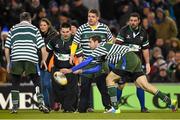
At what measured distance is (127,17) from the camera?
79.6 feet

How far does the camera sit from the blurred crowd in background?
22.0 metres

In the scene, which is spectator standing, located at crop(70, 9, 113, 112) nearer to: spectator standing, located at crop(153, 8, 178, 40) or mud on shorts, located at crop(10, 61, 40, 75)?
mud on shorts, located at crop(10, 61, 40, 75)

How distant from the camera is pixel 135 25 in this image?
18188 mm

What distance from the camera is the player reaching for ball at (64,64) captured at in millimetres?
18250

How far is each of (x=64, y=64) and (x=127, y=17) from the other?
6.25 m

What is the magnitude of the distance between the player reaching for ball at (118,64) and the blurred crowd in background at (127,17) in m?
4.29

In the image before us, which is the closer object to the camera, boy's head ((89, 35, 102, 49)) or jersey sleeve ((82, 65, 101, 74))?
boy's head ((89, 35, 102, 49))

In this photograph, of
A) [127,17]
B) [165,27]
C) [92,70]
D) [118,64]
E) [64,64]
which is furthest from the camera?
[127,17]

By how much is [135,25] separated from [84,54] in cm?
126

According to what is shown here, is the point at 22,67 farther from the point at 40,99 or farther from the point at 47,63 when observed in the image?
the point at 47,63

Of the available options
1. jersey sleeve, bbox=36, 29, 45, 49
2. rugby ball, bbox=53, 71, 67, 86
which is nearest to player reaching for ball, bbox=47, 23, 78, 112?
jersey sleeve, bbox=36, 29, 45, 49

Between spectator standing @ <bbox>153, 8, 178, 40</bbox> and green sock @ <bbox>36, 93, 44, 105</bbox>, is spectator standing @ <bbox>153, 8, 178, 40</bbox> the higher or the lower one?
the higher one

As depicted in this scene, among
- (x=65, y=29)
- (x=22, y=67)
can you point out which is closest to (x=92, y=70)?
(x=65, y=29)

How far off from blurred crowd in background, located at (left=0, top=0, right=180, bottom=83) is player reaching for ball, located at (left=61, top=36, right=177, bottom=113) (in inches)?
169
